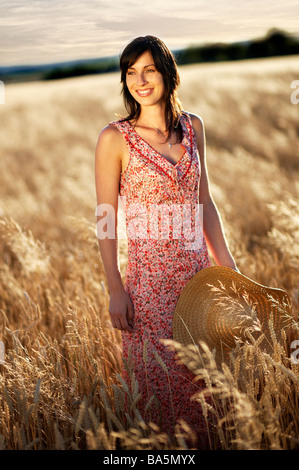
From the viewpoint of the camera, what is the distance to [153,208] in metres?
2.00

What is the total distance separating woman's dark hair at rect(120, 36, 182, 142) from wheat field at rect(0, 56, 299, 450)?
2.78 ft

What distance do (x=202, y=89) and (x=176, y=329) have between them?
57.9 feet

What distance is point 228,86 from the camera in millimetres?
18047

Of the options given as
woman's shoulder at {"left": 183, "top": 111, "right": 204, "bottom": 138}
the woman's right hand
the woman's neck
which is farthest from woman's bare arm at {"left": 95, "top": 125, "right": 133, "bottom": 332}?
woman's shoulder at {"left": 183, "top": 111, "right": 204, "bottom": 138}

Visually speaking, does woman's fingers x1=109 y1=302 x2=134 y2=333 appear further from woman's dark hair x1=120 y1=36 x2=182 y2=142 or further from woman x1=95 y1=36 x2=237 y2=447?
woman's dark hair x1=120 y1=36 x2=182 y2=142

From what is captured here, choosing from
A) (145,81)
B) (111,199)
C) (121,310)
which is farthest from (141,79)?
(121,310)

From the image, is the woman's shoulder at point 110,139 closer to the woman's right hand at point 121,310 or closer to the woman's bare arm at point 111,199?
the woman's bare arm at point 111,199

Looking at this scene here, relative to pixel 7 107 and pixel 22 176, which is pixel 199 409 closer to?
pixel 22 176

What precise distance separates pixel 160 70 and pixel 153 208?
517 millimetres

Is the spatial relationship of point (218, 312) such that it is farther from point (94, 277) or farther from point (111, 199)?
point (94, 277)

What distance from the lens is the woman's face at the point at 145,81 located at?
1939 millimetres

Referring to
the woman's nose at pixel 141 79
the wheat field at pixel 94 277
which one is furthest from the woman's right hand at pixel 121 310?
the woman's nose at pixel 141 79

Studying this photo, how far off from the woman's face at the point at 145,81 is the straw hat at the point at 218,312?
0.69 m
